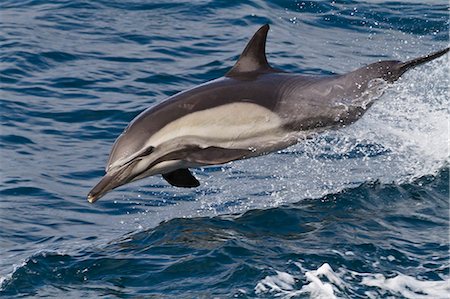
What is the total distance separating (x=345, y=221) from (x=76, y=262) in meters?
2.13

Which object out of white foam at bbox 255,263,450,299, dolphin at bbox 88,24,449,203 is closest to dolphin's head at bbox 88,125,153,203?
dolphin at bbox 88,24,449,203

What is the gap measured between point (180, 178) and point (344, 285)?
7.89ft

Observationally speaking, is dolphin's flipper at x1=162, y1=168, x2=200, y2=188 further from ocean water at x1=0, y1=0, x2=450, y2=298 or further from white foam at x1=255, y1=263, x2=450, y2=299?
white foam at x1=255, y1=263, x2=450, y2=299

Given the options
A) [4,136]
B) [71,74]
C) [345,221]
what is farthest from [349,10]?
[345,221]

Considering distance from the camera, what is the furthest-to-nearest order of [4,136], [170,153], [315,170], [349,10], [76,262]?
[349,10], [4,136], [315,170], [170,153], [76,262]

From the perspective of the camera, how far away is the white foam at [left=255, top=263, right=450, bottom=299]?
7086 mm

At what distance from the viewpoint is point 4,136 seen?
12359 mm

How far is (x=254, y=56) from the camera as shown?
890 centimetres

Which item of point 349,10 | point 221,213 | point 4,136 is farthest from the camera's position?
point 349,10

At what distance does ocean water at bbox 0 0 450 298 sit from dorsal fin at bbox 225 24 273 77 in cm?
77

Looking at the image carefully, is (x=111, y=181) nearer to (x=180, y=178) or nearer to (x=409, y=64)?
(x=180, y=178)

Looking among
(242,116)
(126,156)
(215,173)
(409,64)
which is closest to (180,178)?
(126,156)

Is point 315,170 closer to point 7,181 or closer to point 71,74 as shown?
point 7,181

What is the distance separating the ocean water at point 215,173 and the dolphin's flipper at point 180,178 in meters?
0.29
